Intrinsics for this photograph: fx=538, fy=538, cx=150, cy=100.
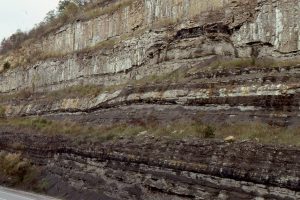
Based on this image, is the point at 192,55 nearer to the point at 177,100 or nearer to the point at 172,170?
the point at 177,100

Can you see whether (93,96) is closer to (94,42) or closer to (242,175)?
(94,42)

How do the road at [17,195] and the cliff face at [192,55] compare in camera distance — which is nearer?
the cliff face at [192,55]

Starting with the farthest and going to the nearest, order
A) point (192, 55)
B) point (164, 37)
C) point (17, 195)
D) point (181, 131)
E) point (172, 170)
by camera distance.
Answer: point (164, 37) → point (17, 195) → point (192, 55) → point (181, 131) → point (172, 170)

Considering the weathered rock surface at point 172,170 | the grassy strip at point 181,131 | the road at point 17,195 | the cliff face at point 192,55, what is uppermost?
the cliff face at point 192,55

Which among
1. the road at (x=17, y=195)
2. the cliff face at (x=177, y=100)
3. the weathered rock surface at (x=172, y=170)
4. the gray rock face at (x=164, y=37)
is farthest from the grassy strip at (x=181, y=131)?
the gray rock face at (x=164, y=37)

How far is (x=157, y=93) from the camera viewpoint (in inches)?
958

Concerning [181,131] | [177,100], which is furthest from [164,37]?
[181,131]


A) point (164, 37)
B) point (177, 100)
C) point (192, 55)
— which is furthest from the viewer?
point (164, 37)

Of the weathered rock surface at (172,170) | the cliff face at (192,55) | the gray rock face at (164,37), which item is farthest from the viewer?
the gray rock face at (164,37)

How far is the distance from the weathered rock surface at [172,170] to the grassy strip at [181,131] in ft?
2.17

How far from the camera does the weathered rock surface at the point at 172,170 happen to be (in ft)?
46.5

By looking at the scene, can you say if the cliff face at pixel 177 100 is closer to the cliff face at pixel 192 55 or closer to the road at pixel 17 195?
the cliff face at pixel 192 55

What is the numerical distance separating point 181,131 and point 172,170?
278 centimetres

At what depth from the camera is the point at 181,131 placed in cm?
2014
